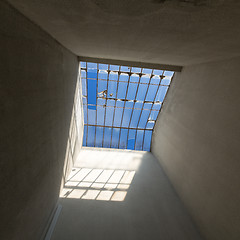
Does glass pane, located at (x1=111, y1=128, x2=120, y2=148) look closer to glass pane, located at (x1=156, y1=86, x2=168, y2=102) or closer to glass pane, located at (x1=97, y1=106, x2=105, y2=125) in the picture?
glass pane, located at (x1=97, y1=106, x2=105, y2=125)

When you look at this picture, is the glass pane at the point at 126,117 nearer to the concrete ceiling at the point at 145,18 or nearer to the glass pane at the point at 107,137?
the glass pane at the point at 107,137

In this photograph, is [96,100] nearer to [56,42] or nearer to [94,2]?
[56,42]

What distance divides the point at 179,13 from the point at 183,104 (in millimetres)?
9331

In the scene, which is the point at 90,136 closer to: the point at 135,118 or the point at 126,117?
the point at 126,117

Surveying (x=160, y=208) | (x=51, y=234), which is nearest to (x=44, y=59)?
(x=51, y=234)

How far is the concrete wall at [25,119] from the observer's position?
3395 mm

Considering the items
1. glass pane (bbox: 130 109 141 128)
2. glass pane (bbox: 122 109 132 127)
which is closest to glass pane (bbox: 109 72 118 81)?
glass pane (bbox: 122 109 132 127)

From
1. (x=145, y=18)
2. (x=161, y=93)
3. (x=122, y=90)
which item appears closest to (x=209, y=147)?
(x=145, y=18)

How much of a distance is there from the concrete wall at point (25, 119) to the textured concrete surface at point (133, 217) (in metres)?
2.24

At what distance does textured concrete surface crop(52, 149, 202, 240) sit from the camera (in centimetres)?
807

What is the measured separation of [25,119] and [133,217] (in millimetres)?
8812

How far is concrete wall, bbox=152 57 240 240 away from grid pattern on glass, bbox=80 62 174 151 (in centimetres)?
351

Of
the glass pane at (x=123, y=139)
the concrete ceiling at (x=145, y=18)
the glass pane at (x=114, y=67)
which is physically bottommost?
the glass pane at (x=123, y=139)

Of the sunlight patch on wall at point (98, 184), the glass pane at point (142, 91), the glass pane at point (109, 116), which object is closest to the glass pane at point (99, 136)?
the glass pane at point (109, 116)
